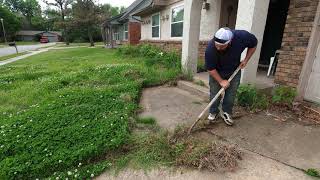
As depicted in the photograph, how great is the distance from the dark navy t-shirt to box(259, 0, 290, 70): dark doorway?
14.1 ft

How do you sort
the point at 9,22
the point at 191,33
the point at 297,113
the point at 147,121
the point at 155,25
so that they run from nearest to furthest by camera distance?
the point at 147,121 < the point at 297,113 < the point at 191,33 < the point at 155,25 < the point at 9,22

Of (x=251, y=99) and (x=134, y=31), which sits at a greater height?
(x=134, y=31)

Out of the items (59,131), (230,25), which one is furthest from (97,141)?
(230,25)

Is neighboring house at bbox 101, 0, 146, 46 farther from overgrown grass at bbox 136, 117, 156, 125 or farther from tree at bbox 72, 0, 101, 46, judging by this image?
overgrown grass at bbox 136, 117, 156, 125

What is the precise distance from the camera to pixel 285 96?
433cm

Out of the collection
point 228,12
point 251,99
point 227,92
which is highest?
point 228,12

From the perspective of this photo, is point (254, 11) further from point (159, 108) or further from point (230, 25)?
point (230, 25)

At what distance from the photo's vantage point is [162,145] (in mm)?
3016

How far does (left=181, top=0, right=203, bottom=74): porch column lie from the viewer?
6.16m

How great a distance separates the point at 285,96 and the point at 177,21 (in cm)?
662

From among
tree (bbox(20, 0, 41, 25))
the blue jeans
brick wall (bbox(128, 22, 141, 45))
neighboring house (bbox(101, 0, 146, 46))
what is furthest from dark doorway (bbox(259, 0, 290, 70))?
tree (bbox(20, 0, 41, 25))

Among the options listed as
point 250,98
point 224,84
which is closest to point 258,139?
point 224,84

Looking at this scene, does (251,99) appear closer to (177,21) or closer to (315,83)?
Result: (315,83)

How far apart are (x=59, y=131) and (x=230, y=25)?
6.64 m
